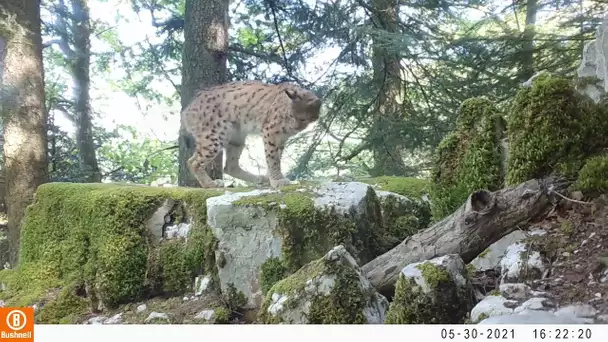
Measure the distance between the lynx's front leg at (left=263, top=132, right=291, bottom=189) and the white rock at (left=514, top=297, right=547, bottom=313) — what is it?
4.43ft

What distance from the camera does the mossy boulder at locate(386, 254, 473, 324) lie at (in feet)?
4.42

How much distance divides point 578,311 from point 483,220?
0.36 metres

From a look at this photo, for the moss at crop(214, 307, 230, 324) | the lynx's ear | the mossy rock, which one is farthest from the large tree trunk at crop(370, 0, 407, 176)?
the moss at crop(214, 307, 230, 324)

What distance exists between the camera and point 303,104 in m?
2.53

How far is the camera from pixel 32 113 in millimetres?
2824

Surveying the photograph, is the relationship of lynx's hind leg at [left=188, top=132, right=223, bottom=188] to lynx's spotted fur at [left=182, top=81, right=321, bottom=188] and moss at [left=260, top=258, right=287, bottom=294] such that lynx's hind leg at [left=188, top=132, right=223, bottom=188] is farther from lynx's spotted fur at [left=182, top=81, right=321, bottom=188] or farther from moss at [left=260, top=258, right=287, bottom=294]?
moss at [left=260, top=258, right=287, bottom=294]

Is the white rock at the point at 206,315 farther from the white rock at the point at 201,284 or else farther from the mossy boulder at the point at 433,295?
the mossy boulder at the point at 433,295

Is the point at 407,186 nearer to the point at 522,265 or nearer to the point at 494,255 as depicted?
the point at 494,255

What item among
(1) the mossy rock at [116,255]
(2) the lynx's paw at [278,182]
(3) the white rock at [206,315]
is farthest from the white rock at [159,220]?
(2) the lynx's paw at [278,182]

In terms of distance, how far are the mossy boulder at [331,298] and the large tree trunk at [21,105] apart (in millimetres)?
1902

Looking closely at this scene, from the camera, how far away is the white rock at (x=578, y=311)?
1199 millimetres

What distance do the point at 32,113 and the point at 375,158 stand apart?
6.01 feet
